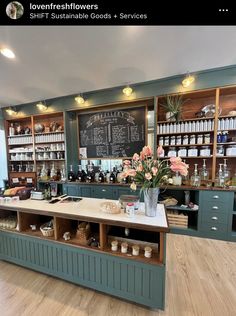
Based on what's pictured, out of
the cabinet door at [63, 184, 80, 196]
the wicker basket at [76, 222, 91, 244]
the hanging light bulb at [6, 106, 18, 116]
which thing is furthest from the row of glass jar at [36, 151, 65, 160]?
the wicker basket at [76, 222, 91, 244]

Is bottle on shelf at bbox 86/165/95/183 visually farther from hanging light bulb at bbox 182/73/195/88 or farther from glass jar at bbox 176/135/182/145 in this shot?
hanging light bulb at bbox 182/73/195/88

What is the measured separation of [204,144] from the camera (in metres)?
2.48

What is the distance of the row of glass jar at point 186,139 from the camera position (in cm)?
251

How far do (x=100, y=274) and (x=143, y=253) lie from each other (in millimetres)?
451

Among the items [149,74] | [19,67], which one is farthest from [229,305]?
[19,67]

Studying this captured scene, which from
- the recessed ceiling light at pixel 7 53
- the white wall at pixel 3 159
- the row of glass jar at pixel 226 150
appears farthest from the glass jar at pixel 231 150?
the white wall at pixel 3 159

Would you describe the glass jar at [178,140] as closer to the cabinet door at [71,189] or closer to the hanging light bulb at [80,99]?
the hanging light bulb at [80,99]

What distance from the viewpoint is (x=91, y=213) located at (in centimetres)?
141

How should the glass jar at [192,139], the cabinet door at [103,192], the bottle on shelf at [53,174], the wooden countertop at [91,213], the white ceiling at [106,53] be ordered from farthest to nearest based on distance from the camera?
the bottle on shelf at [53,174] → the cabinet door at [103,192] → the glass jar at [192,139] → the white ceiling at [106,53] → the wooden countertop at [91,213]

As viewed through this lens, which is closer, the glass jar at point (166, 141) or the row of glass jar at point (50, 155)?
the glass jar at point (166, 141)

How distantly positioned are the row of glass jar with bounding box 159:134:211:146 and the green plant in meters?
0.34

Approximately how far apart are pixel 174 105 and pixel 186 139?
630 millimetres

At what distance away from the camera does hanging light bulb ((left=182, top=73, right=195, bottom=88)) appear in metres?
2.24
